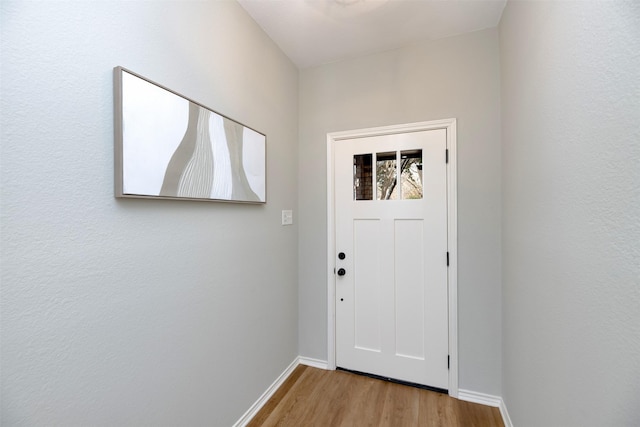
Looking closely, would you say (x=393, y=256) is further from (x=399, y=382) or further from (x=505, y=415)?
(x=505, y=415)

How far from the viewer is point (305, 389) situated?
207 cm

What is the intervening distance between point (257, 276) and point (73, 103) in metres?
1.34

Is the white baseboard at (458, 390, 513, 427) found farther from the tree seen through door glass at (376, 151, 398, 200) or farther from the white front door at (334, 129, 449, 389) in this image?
the tree seen through door glass at (376, 151, 398, 200)

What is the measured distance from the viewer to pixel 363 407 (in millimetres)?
1877

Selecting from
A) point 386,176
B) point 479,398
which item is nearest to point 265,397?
point 479,398

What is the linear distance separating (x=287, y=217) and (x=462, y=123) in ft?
5.04

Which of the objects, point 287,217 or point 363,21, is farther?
point 287,217

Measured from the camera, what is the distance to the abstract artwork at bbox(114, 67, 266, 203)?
1021 millimetres

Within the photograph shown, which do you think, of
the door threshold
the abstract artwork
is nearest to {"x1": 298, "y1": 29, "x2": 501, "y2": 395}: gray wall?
the door threshold

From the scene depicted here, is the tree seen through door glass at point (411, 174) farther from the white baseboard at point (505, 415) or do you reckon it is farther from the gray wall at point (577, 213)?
the white baseboard at point (505, 415)

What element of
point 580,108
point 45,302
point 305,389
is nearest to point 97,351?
point 45,302

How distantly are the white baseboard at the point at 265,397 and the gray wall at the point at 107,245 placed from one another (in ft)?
0.22

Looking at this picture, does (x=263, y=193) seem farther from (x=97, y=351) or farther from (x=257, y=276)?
(x=97, y=351)

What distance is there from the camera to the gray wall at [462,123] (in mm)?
1915
